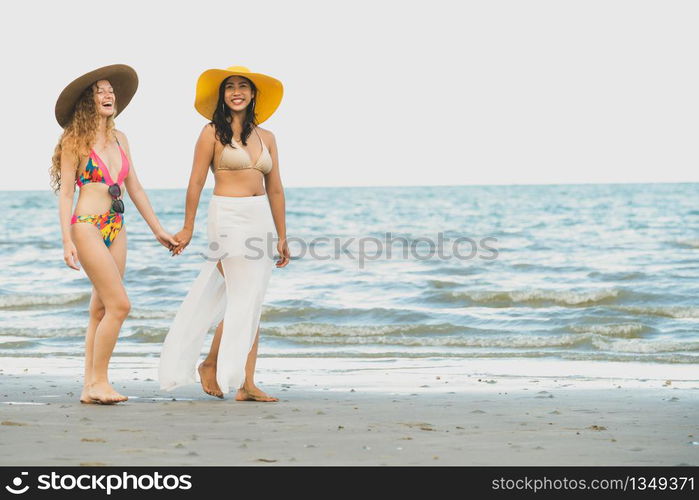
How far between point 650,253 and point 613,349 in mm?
12031

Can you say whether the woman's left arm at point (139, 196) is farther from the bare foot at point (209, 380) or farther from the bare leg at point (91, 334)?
the bare foot at point (209, 380)

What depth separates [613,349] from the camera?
9.20m

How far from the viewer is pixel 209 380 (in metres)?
5.89

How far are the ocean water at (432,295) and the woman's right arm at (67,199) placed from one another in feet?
12.8

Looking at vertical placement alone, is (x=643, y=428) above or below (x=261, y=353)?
above

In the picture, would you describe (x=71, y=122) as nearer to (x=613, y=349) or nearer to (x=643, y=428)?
(x=643, y=428)

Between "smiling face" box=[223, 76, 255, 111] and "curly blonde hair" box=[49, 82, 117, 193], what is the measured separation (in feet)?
2.14

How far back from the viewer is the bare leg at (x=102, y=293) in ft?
17.4

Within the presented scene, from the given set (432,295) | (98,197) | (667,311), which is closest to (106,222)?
(98,197)

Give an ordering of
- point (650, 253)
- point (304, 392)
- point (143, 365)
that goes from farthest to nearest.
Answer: point (650, 253) < point (143, 365) < point (304, 392)

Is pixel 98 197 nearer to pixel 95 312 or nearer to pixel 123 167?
pixel 123 167
